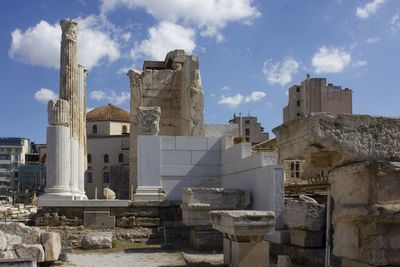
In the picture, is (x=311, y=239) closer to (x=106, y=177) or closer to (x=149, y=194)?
(x=149, y=194)

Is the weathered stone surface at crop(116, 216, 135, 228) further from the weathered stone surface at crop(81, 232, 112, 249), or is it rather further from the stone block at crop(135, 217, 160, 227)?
the weathered stone surface at crop(81, 232, 112, 249)

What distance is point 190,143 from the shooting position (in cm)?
1362

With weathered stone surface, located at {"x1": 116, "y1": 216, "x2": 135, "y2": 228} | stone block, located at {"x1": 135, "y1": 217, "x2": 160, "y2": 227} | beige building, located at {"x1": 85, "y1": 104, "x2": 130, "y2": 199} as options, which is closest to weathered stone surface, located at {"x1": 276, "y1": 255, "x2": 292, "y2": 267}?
stone block, located at {"x1": 135, "y1": 217, "x2": 160, "y2": 227}

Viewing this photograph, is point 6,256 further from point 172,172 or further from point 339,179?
point 172,172

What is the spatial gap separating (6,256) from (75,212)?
205 inches

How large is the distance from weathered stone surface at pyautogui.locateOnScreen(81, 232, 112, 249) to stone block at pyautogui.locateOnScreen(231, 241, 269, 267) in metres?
4.33

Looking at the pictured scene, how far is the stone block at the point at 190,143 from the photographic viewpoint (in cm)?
1352

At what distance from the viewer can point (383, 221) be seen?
459 centimetres

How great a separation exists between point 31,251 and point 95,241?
2.99 m

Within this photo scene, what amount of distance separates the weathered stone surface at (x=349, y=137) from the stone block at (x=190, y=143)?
867 centimetres

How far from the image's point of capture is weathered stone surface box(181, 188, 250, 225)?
1054cm

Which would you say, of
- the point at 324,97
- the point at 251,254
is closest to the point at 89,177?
the point at 324,97

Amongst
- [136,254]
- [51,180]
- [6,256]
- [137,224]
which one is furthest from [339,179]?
[51,180]

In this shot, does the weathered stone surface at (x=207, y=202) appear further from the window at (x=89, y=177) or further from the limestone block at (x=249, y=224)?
the window at (x=89, y=177)
